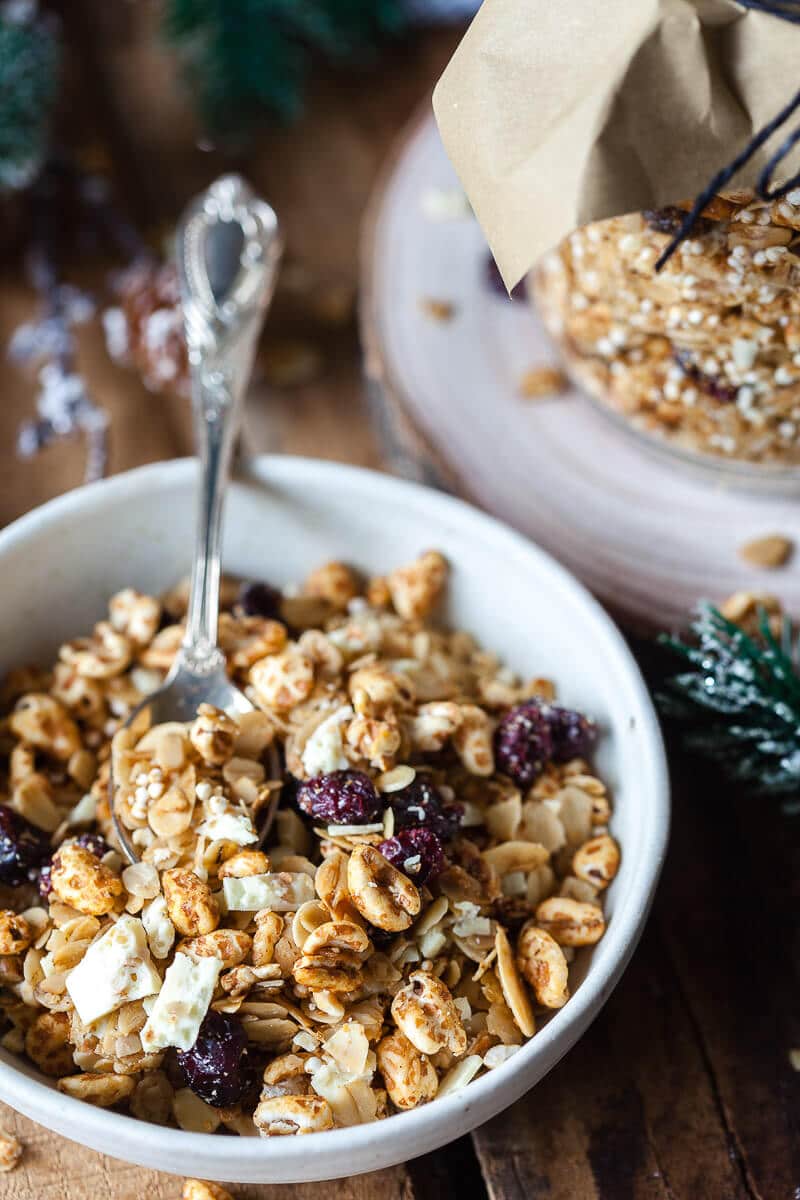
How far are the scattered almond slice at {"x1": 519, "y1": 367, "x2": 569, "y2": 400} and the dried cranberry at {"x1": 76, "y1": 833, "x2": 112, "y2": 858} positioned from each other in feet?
2.06

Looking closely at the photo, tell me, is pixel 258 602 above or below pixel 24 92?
below

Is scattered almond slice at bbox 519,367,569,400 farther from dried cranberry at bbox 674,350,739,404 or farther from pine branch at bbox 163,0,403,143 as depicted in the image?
pine branch at bbox 163,0,403,143

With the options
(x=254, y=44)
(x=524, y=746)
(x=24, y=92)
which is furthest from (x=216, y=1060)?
(x=254, y=44)

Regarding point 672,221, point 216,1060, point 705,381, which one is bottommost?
point 216,1060

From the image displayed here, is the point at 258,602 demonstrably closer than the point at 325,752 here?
No

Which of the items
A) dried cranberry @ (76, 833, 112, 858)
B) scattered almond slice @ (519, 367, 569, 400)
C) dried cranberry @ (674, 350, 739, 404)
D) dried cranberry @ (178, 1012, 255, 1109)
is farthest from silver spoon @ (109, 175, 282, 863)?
dried cranberry @ (674, 350, 739, 404)

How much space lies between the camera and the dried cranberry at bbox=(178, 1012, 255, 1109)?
767 mm

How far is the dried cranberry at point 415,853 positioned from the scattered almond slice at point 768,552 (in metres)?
0.46

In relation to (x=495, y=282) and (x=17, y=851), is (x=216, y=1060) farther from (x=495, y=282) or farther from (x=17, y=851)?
(x=495, y=282)

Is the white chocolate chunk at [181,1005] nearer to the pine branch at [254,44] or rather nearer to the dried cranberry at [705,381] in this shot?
the dried cranberry at [705,381]

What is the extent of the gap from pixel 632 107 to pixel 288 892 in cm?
56

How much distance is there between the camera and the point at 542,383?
1216 mm

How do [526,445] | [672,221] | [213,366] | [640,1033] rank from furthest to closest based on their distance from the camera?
[526,445], [213,366], [640,1033], [672,221]

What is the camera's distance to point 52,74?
4.30 ft
